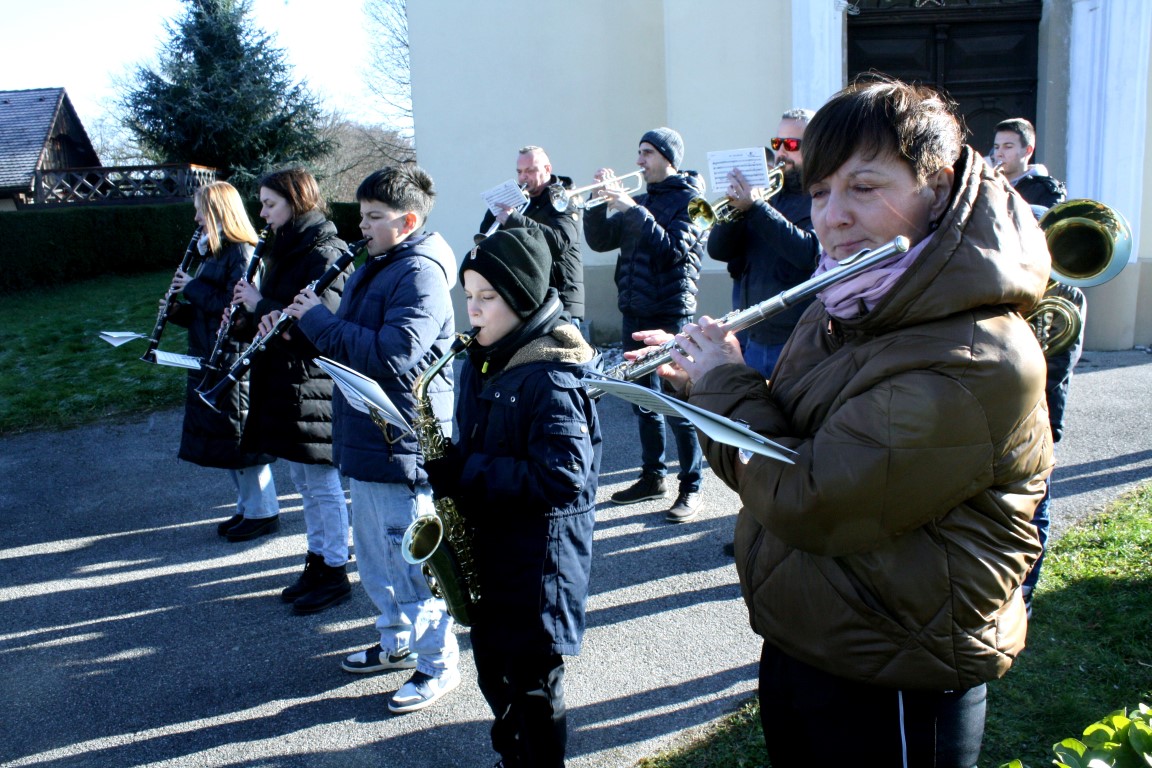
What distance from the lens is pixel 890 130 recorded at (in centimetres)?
157

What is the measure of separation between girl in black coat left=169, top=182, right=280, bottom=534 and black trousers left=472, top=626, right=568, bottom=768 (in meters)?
2.70

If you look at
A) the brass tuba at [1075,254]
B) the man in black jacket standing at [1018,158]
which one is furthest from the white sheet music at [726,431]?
the man in black jacket standing at [1018,158]

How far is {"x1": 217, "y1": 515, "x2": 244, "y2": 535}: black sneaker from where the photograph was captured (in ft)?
17.6

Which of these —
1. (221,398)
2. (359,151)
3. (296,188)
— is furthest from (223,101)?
(296,188)

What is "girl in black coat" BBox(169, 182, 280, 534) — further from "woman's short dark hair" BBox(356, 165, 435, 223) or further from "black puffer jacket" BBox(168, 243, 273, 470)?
"woman's short dark hair" BBox(356, 165, 435, 223)

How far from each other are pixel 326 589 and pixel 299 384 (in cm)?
102

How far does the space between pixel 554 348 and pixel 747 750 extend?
153cm

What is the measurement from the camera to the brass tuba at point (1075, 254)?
3168mm

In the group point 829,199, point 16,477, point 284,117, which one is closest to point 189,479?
point 16,477

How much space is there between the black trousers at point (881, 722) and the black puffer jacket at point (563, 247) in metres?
4.13

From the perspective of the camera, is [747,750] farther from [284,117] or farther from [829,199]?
[284,117]

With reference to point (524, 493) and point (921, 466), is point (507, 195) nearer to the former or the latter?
point (524, 493)

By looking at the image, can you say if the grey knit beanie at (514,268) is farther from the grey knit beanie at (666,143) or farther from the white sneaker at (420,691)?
the grey knit beanie at (666,143)

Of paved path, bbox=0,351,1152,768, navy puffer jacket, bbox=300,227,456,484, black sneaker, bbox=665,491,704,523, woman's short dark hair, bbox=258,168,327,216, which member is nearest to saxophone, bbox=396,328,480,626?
navy puffer jacket, bbox=300,227,456,484
